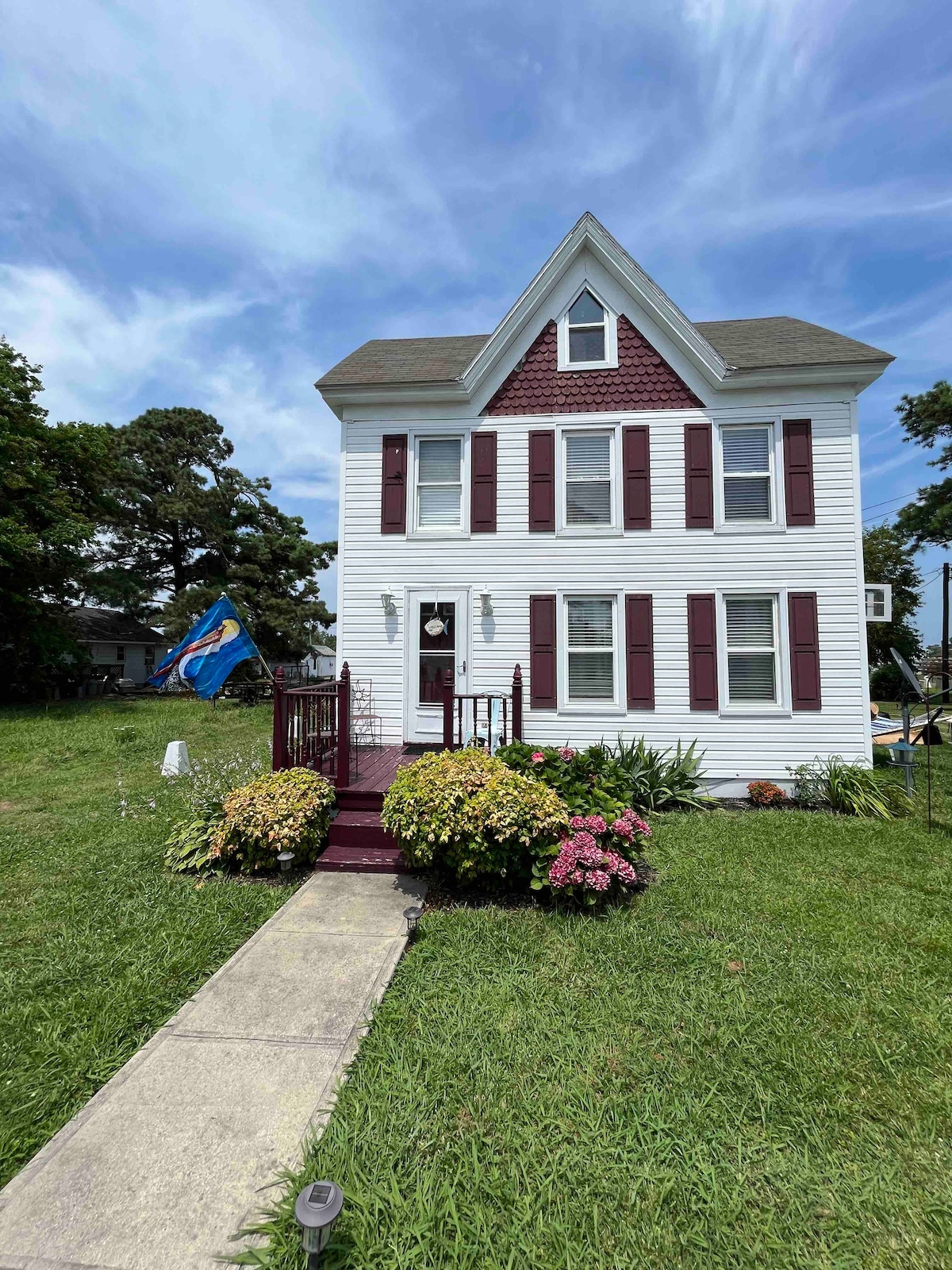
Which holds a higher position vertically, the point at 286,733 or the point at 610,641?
the point at 610,641

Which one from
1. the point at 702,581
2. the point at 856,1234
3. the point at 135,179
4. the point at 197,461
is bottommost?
the point at 856,1234

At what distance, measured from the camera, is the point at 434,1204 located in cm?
202

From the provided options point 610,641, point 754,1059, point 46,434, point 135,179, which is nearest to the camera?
point 754,1059

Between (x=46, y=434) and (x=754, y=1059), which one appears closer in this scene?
(x=754, y=1059)

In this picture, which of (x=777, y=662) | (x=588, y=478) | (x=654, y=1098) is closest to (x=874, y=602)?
(x=777, y=662)

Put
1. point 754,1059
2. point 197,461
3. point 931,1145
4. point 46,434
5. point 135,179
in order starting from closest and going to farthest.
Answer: point 931,1145
point 754,1059
point 135,179
point 46,434
point 197,461

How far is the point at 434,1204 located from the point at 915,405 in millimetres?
28866

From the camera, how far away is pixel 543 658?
812 centimetres

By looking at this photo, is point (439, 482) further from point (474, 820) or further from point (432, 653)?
point (474, 820)

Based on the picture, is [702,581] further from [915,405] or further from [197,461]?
[197,461]

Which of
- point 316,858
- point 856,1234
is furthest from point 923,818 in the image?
point 316,858

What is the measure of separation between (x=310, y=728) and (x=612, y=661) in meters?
4.48

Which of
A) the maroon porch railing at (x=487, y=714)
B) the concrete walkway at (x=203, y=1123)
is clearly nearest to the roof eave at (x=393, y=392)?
the maroon porch railing at (x=487, y=714)

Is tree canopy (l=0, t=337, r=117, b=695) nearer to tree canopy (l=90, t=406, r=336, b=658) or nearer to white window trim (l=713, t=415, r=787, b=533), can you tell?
tree canopy (l=90, t=406, r=336, b=658)
